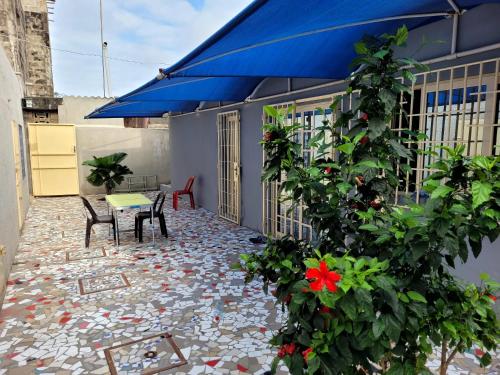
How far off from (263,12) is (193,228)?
543 cm

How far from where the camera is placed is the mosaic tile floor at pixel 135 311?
272cm

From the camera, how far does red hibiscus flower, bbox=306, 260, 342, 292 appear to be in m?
1.15

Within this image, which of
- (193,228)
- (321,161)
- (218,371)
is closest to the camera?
(321,161)

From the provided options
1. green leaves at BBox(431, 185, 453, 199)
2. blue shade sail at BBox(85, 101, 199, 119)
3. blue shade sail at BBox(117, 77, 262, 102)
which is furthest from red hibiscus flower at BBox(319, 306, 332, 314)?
blue shade sail at BBox(85, 101, 199, 119)

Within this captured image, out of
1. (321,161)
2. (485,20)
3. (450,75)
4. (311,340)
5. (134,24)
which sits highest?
(134,24)

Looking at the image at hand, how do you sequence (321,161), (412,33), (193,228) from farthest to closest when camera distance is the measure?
(193,228), (412,33), (321,161)

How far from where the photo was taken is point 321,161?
188 centimetres

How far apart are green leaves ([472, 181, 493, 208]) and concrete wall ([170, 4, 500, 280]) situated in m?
0.64

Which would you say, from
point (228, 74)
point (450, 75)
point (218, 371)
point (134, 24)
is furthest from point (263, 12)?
point (134, 24)

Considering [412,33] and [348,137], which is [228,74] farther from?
[348,137]

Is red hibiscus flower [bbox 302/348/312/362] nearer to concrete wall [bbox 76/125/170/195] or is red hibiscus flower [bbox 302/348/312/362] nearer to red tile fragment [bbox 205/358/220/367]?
red tile fragment [bbox 205/358/220/367]

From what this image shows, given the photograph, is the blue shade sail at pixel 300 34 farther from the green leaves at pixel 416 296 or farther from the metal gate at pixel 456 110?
the green leaves at pixel 416 296

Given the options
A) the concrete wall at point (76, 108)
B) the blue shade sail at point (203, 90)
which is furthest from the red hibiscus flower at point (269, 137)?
the concrete wall at point (76, 108)

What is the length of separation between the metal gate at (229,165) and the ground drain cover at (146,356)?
4.45m
